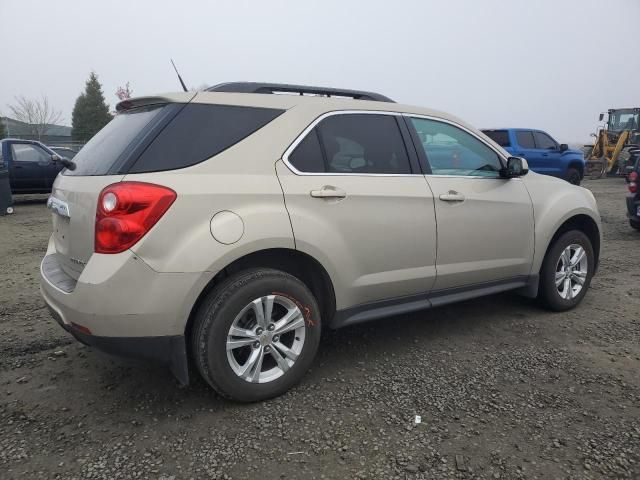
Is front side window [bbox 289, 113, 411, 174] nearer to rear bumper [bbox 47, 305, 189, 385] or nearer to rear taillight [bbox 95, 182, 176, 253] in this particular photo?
rear taillight [bbox 95, 182, 176, 253]

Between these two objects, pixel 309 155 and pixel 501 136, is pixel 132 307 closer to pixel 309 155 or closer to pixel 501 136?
pixel 309 155

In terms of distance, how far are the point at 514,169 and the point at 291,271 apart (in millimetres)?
1932

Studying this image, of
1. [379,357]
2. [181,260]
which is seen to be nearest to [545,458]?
[379,357]

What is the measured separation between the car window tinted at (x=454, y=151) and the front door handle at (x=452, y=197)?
17 centimetres

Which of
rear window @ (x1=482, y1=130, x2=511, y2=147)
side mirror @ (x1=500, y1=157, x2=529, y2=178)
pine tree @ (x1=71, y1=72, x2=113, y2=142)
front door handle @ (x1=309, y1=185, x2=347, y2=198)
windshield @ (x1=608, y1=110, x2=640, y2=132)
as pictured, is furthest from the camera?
pine tree @ (x1=71, y1=72, x2=113, y2=142)

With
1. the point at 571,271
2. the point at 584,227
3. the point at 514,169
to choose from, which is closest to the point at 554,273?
the point at 571,271

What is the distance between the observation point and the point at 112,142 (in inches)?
107

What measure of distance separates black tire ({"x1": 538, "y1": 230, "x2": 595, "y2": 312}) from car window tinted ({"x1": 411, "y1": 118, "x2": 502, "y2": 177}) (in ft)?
3.02

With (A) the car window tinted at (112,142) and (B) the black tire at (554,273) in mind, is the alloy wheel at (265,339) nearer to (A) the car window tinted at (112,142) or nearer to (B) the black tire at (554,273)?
(A) the car window tinted at (112,142)

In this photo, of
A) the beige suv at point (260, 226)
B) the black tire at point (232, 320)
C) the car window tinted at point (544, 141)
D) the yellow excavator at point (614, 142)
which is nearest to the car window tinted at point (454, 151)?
the beige suv at point (260, 226)

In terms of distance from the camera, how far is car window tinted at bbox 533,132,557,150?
14.2 meters

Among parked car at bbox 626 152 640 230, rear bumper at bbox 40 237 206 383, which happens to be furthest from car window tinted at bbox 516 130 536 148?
rear bumper at bbox 40 237 206 383

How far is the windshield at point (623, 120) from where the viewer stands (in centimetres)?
2100

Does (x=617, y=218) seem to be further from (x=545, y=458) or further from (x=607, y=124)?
(x=607, y=124)
